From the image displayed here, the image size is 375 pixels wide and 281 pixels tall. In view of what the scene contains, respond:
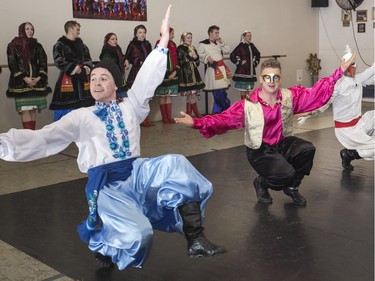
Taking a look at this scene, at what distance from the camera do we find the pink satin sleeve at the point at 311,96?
3.57 m

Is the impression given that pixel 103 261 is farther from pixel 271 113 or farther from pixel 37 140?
pixel 271 113

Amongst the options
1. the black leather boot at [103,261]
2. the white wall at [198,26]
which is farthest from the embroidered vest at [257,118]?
the white wall at [198,26]

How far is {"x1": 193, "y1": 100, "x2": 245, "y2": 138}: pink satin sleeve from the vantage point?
324 cm

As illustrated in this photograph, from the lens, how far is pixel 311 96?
3580 millimetres

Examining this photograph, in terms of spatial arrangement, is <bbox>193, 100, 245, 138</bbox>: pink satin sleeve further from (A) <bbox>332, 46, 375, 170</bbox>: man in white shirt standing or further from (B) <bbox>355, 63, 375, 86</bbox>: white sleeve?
(B) <bbox>355, 63, 375, 86</bbox>: white sleeve

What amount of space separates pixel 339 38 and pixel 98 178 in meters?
8.77

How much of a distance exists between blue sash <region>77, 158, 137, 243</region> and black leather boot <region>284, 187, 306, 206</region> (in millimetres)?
1486

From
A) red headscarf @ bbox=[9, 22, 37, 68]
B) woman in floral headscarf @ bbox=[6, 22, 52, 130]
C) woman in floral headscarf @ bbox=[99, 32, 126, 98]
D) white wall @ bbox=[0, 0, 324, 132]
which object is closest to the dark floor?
woman in floral headscarf @ bbox=[6, 22, 52, 130]

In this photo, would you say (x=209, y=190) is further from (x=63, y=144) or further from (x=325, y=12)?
(x=325, y=12)

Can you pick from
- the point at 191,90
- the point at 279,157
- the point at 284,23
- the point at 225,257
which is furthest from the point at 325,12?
the point at 225,257

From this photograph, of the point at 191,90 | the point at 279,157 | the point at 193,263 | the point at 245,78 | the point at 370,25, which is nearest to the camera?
the point at 193,263

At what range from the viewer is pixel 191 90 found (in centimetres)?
756

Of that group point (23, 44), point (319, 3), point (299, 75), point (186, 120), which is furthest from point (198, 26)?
point (186, 120)

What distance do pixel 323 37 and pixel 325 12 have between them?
19.3 inches
